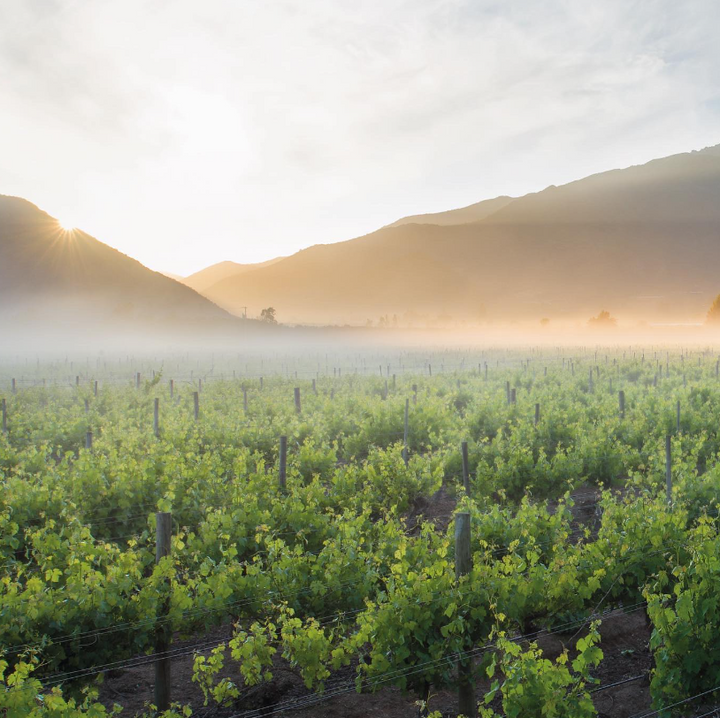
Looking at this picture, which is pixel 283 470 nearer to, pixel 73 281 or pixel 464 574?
pixel 464 574

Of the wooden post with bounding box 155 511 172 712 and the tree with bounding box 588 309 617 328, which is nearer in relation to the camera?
the wooden post with bounding box 155 511 172 712

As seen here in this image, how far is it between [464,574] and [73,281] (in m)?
151

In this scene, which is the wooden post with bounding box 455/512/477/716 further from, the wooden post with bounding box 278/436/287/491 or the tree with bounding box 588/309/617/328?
the tree with bounding box 588/309/617/328

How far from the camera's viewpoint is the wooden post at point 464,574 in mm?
5211

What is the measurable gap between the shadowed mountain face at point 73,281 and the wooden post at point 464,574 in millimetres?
130946

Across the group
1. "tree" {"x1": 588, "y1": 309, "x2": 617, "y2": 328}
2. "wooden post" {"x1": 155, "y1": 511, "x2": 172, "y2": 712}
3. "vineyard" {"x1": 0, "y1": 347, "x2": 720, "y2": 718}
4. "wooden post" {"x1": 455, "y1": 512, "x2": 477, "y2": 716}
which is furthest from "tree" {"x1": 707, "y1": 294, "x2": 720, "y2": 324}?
"wooden post" {"x1": 155, "y1": 511, "x2": 172, "y2": 712}

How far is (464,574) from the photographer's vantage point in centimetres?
554

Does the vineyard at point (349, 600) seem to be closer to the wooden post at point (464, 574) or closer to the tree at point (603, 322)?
the wooden post at point (464, 574)

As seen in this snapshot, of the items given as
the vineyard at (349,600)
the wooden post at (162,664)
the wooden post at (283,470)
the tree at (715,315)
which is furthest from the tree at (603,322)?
the wooden post at (162,664)

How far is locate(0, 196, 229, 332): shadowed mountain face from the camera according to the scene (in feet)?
431

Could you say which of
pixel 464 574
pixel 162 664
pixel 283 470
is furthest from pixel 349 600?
pixel 283 470

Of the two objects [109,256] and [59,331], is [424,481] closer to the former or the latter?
[59,331]

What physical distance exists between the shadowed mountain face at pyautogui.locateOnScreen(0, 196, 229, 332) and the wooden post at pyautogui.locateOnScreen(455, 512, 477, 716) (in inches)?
5155

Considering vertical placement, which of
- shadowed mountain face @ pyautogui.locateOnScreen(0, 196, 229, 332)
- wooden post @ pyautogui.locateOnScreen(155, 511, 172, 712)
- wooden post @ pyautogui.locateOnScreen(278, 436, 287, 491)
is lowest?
wooden post @ pyautogui.locateOnScreen(155, 511, 172, 712)
